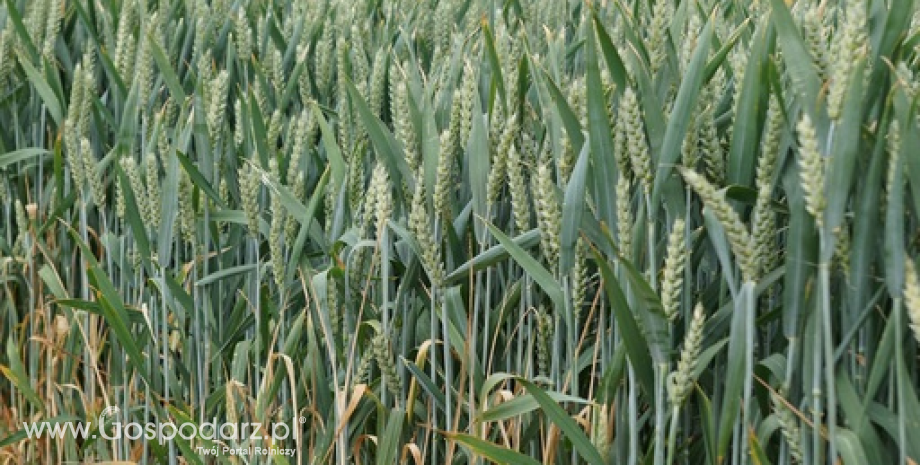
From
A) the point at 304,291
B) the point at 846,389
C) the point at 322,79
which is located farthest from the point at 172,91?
the point at 846,389

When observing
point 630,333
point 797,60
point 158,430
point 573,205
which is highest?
point 797,60

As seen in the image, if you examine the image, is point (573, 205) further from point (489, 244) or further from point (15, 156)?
point (15, 156)

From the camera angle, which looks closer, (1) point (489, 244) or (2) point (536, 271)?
(2) point (536, 271)

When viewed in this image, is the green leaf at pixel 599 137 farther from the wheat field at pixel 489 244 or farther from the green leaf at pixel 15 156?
the green leaf at pixel 15 156

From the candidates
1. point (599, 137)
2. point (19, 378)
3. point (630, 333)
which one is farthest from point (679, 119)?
point (19, 378)

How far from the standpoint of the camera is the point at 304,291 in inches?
67.7

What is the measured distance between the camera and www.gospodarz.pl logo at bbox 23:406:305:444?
1.78 metres

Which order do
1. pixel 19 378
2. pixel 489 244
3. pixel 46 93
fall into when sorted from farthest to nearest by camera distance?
pixel 46 93 → pixel 19 378 → pixel 489 244

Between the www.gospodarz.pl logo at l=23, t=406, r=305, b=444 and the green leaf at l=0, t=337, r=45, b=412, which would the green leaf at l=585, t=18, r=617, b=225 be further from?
the green leaf at l=0, t=337, r=45, b=412

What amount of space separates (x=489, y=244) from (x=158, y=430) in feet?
2.33

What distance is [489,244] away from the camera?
1.56m

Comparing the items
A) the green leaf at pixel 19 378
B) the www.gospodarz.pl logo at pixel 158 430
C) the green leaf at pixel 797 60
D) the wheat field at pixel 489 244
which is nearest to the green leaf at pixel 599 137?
the wheat field at pixel 489 244

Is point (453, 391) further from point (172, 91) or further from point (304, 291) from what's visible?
point (172, 91)

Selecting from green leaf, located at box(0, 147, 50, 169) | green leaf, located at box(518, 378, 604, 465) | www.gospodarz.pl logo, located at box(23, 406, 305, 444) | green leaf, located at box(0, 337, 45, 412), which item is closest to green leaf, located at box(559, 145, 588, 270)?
green leaf, located at box(518, 378, 604, 465)
